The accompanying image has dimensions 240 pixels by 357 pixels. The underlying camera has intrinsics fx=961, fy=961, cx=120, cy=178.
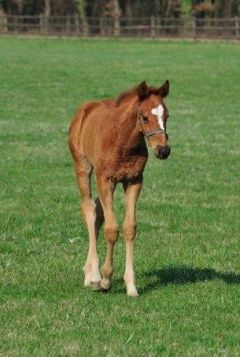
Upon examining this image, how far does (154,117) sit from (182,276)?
1923 mm

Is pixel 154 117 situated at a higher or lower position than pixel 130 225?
higher

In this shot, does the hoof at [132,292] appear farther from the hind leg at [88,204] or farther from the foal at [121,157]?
the hind leg at [88,204]

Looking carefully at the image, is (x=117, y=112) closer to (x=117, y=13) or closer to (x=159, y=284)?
(x=159, y=284)

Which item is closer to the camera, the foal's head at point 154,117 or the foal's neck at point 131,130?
the foal's head at point 154,117

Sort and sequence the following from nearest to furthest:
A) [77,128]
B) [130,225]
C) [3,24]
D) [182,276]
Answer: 1. [130,225]
2. [182,276]
3. [77,128]
4. [3,24]

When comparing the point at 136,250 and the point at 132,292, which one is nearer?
the point at 132,292

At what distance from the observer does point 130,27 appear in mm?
70750

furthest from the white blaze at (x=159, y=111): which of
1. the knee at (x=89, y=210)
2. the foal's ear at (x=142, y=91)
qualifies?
the knee at (x=89, y=210)

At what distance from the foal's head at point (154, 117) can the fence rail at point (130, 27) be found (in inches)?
2356

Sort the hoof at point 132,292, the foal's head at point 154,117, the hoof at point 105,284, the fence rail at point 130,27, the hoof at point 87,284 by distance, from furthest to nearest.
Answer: the fence rail at point 130,27 < the hoof at point 87,284 < the hoof at point 105,284 < the hoof at point 132,292 < the foal's head at point 154,117

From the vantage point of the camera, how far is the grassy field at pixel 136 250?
669cm

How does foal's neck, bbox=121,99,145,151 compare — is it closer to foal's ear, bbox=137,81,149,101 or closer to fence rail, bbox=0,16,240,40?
foal's ear, bbox=137,81,149,101

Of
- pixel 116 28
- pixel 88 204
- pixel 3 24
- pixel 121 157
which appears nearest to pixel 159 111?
pixel 121 157

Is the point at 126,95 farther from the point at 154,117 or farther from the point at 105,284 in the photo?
the point at 105,284
